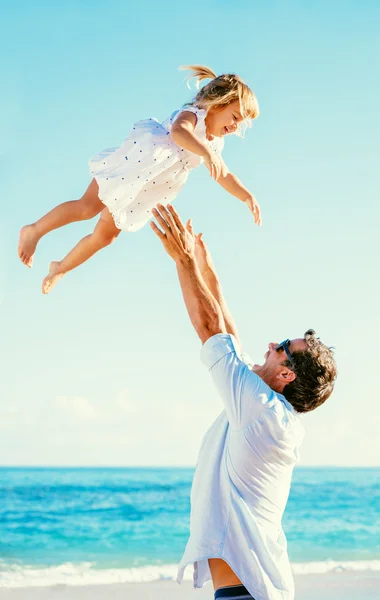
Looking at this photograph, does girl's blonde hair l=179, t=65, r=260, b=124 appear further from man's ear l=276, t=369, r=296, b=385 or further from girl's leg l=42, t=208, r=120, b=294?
man's ear l=276, t=369, r=296, b=385

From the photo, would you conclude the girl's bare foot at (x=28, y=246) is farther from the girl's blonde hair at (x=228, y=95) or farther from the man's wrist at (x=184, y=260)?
the man's wrist at (x=184, y=260)

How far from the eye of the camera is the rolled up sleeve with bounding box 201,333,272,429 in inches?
94.7

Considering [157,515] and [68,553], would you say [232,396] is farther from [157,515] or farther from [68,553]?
[157,515]

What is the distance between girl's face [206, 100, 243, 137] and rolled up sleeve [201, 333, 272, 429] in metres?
1.20

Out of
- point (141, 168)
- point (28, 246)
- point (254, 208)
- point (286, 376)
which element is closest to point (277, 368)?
point (286, 376)

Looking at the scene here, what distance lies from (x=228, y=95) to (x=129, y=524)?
11.8 meters

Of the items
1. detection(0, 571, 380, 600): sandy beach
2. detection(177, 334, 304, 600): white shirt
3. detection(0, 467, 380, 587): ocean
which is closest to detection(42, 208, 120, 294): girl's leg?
detection(177, 334, 304, 600): white shirt

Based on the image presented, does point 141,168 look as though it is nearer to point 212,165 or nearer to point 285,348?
point 212,165

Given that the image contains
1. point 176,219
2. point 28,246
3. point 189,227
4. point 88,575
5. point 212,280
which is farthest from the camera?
point 88,575

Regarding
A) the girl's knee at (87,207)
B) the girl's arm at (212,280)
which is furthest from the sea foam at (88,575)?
the girl's arm at (212,280)

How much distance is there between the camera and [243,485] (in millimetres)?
2496

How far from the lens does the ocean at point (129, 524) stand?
1031cm

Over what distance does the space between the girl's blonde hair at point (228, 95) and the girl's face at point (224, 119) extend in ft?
0.07

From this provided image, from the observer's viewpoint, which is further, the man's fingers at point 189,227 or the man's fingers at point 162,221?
the man's fingers at point 189,227
